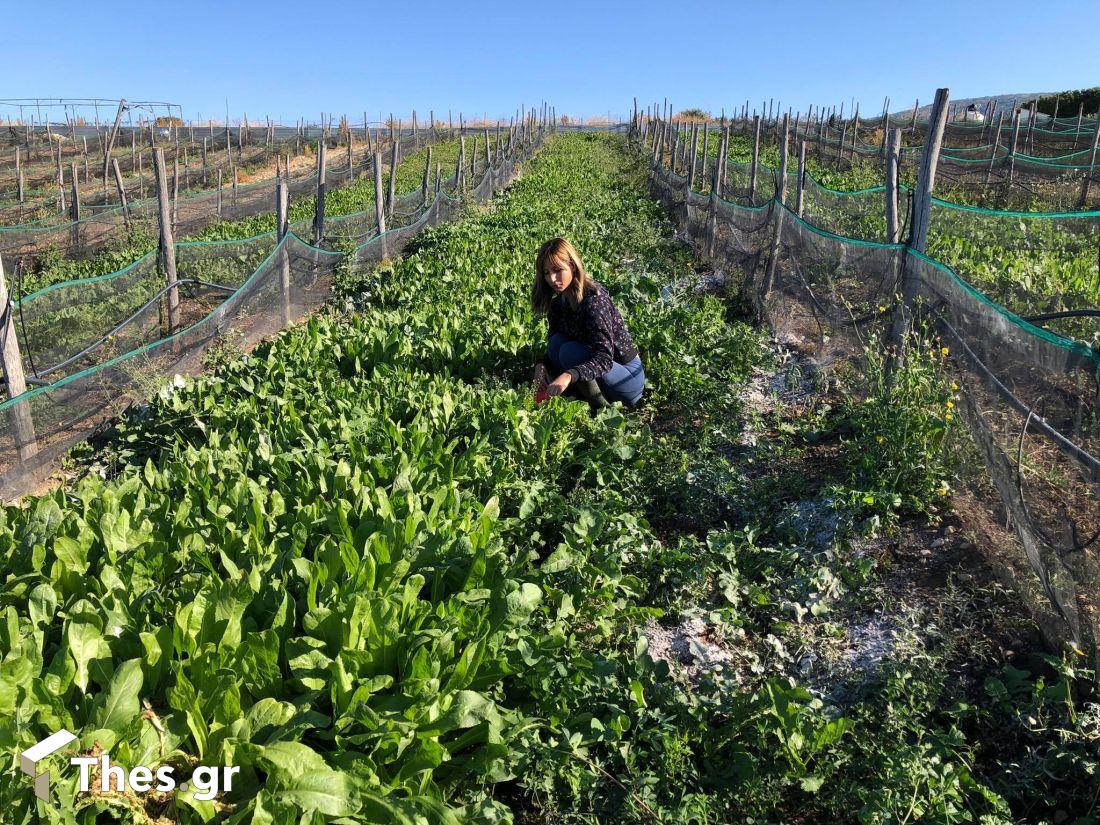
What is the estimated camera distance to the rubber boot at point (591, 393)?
210 inches

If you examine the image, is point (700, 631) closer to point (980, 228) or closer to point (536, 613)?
point (536, 613)

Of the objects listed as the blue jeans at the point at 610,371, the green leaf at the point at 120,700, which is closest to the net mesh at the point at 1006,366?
the blue jeans at the point at 610,371

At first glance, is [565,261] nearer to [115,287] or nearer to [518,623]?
[518,623]

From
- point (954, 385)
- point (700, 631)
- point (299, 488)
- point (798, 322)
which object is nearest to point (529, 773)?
point (700, 631)

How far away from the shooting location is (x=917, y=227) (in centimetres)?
482

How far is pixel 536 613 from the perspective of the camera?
3.01 metres

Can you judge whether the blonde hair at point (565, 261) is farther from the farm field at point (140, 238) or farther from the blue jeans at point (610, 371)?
the farm field at point (140, 238)

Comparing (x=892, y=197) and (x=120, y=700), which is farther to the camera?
(x=892, y=197)

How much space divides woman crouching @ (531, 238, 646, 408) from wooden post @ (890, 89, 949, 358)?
1.80 meters

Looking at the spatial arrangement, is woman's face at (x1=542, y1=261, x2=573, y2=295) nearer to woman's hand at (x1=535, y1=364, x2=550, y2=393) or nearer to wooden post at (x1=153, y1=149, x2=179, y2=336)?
woman's hand at (x1=535, y1=364, x2=550, y2=393)

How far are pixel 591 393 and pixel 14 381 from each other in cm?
438

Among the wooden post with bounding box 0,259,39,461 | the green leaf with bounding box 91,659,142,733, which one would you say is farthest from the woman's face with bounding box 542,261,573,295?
the green leaf with bounding box 91,659,142,733

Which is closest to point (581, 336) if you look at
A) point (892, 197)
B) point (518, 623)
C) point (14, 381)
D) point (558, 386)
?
point (558, 386)

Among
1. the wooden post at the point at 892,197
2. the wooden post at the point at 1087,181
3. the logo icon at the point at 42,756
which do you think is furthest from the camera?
the wooden post at the point at 1087,181
